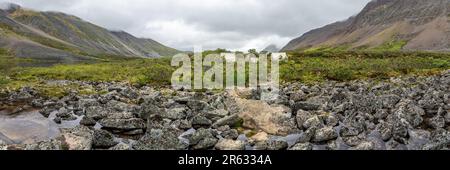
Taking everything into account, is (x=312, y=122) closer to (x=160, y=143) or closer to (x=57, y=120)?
(x=160, y=143)

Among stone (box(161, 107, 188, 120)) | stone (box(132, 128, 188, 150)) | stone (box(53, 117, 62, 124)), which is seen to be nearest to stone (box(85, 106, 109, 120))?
stone (box(53, 117, 62, 124))

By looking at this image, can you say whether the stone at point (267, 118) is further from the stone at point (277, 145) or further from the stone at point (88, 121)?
the stone at point (88, 121)

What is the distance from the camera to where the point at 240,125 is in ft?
70.9

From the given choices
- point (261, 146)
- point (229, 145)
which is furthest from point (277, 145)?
point (229, 145)

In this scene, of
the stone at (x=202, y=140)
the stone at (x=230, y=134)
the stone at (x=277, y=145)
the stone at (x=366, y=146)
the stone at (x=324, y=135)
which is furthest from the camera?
the stone at (x=230, y=134)

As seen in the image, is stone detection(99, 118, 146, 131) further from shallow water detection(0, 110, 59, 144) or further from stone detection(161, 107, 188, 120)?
shallow water detection(0, 110, 59, 144)

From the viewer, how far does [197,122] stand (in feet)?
70.1

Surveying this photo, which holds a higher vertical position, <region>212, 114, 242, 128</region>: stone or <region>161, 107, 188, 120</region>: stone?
<region>161, 107, 188, 120</region>: stone

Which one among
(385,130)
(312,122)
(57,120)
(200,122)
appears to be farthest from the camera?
(57,120)

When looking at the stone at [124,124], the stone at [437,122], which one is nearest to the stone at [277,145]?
the stone at [124,124]

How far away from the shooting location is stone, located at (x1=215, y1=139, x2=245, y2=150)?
55.9ft

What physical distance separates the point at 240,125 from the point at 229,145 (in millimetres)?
4459

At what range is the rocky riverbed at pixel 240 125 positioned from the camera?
17.3 m
